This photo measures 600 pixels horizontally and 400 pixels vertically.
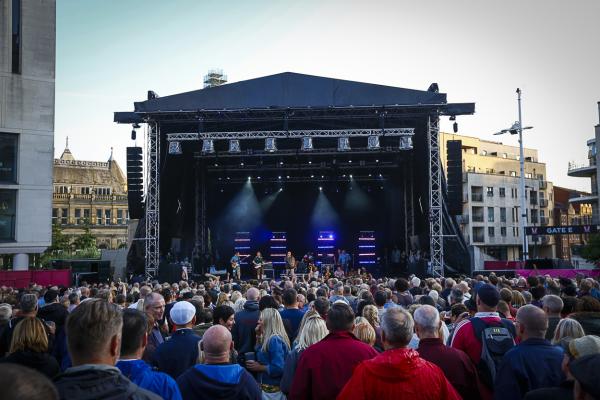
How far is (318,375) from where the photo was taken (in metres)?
3.96

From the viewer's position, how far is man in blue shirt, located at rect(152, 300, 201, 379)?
15.7 feet

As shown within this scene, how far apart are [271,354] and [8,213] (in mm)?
22081

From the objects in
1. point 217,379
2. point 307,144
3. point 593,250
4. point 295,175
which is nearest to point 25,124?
point 307,144

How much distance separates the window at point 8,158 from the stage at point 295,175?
16.1 feet

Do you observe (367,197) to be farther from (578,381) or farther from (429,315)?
(578,381)

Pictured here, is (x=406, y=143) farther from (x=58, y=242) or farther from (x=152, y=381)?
(x=58, y=242)

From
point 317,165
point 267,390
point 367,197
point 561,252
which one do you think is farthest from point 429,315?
point 561,252

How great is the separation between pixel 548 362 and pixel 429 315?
0.87 meters

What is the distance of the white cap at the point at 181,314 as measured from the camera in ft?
16.1

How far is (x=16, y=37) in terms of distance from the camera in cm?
2367

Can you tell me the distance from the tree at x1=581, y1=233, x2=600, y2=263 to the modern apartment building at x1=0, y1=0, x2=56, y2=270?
97.8ft

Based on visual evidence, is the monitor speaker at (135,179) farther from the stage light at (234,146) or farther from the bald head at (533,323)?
the bald head at (533,323)

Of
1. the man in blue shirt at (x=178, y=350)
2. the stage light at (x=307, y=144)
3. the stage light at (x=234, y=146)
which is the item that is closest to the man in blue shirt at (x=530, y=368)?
the man in blue shirt at (x=178, y=350)

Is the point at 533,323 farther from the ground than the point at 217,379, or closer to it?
farther from the ground
